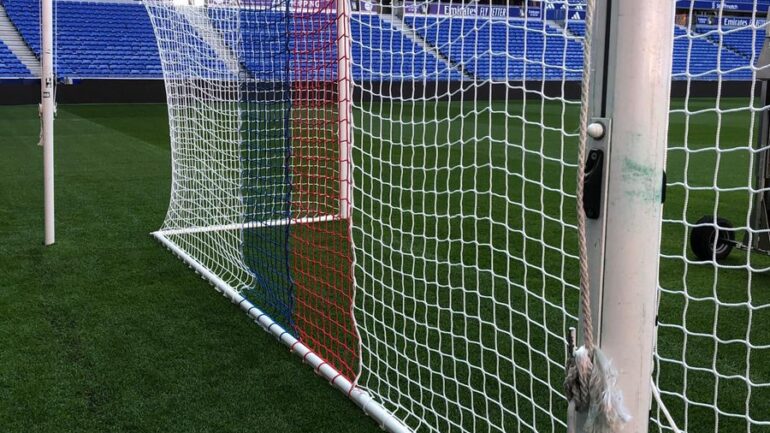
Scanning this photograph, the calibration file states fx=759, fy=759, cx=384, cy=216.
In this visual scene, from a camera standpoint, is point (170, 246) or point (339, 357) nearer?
point (339, 357)

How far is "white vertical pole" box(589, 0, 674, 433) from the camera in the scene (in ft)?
4.57

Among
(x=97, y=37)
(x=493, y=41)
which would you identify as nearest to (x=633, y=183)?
(x=493, y=41)

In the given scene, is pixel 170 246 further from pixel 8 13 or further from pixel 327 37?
pixel 8 13

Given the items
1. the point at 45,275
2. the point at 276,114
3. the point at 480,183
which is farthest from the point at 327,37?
the point at 480,183

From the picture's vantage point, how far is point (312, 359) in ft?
10.5

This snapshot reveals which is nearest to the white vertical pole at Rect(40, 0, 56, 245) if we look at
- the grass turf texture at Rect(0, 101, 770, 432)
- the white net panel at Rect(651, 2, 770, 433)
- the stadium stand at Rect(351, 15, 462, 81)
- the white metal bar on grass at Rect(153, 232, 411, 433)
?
the grass turf texture at Rect(0, 101, 770, 432)

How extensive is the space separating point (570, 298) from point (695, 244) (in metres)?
1.14

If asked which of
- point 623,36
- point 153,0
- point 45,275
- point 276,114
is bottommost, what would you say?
point 45,275

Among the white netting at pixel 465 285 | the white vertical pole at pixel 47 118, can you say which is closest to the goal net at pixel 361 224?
the white netting at pixel 465 285

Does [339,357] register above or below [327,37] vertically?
below

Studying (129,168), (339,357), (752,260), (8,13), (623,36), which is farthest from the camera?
(8,13)

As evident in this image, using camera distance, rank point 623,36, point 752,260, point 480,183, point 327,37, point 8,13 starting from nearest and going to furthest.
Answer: point 623,36 → point 327,37 → point 752,260 → point 480,183 → point 8,13

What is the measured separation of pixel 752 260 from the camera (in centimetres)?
500

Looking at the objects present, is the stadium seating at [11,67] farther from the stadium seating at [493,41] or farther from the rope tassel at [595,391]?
the rope tassel at [595,391]
